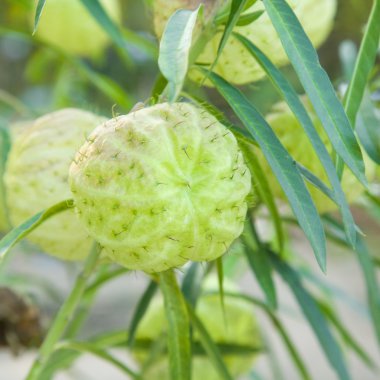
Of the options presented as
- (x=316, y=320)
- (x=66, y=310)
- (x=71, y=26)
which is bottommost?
(x=316, y=320)

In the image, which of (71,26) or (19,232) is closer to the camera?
(19,232)

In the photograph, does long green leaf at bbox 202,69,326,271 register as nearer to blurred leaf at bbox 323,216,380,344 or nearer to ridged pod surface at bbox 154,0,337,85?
ridged pod surface at bbox 154,0,337,85

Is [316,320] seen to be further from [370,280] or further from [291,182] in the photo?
[291,182]

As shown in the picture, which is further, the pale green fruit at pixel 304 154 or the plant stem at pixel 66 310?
the pale green fruit at pixel 304 154

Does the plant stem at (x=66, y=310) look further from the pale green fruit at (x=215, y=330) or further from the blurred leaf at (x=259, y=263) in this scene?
the pale green fruit at (x=215, y=330)

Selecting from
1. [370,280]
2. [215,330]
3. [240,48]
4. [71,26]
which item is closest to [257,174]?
[240,48]

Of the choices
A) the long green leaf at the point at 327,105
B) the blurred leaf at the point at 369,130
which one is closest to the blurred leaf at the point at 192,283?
the blurred leaf at the point at 369,130

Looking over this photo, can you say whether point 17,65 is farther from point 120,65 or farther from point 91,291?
point 91,291
